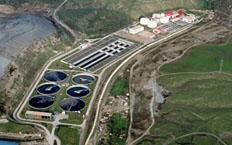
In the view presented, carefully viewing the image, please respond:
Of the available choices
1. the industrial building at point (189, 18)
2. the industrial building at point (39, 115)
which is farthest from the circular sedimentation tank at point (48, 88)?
the industrial building at point (189, 18)

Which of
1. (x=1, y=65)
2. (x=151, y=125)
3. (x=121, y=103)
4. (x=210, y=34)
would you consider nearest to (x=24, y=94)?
(x=1, y=65)

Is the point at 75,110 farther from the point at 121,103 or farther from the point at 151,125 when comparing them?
the point at 151,125

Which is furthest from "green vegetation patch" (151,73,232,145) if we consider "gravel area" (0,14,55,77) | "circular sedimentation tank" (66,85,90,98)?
"gravel area" (0,14,55,77)

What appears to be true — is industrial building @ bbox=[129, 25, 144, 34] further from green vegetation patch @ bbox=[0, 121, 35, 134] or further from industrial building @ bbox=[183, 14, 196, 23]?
green vegetation patch @ bbox=[0, 121, 35, 134]

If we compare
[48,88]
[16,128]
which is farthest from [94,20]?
[16,128]

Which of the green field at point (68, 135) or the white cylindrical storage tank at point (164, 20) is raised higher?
the white cylindrical storage tank at point (164, 20)

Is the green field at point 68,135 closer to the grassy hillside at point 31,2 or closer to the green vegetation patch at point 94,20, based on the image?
the green vegetation patch at point 94,20
